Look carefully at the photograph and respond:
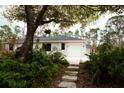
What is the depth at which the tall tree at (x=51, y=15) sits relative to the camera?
894 cm

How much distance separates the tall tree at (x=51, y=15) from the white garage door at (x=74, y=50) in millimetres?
5806

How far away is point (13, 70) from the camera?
7383 mm

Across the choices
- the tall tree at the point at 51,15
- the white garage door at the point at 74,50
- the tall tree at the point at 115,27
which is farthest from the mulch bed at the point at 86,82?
the white garage door at the point at 74,50

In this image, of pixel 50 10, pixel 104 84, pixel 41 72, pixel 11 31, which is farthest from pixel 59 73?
pixel 11 31

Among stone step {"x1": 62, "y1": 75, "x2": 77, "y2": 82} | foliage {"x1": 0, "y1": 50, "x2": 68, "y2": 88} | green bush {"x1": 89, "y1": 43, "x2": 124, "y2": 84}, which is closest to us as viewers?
foliage {"x1": 0, "y1": 50, "x2": 68, "y2": 88}

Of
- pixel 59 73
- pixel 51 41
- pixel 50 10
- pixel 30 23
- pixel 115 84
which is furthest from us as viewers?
pixel 51 41

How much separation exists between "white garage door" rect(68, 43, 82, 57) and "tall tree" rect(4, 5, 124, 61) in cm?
581

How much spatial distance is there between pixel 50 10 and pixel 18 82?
13.8 feet

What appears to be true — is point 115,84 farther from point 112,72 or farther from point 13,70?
point 13,70

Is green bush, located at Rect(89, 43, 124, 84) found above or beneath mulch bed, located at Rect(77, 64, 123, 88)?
above

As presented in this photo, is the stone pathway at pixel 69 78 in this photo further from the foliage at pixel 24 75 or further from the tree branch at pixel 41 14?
the tree branch at pixel 41 14

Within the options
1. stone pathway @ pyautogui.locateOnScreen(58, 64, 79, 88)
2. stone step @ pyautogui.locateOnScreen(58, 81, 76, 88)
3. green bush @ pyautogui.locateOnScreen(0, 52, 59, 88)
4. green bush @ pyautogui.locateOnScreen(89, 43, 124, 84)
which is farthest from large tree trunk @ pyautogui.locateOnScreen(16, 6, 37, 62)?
green bush @ pyautogui.locateOnScreen(89, 43, 124, 84)

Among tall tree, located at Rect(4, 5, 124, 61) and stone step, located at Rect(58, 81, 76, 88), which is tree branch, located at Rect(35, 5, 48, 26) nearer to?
tall tree, located at Rect(4, 5, 124, 61)

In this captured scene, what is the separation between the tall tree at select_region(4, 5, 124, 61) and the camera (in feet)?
29.3
